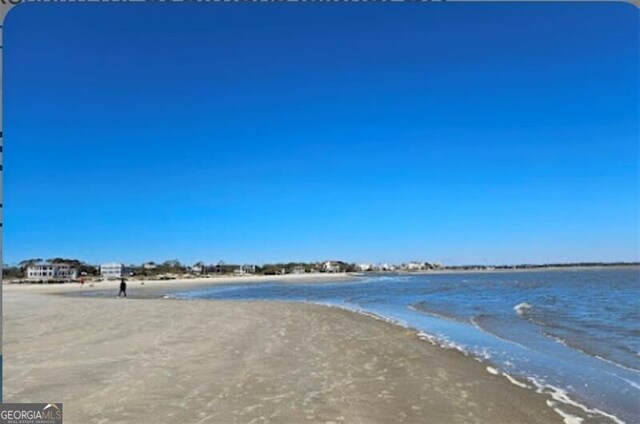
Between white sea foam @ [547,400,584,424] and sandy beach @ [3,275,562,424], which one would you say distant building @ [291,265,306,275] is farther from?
white sea foam @ [547,400,584,424]

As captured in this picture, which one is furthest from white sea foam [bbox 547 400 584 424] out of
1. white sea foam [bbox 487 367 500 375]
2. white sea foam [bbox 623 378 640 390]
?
white sea foam [bbox 623 378 640 390]

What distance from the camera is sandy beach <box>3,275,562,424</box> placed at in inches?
240

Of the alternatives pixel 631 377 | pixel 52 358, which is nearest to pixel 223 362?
pixel 52 358

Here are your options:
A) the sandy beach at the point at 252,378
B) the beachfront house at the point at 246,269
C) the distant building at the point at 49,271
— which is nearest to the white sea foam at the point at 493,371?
the sandy beach at the point at 252,378

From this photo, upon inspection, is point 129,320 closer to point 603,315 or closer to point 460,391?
point 460,391

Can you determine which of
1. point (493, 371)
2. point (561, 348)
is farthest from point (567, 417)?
point (561, 348)

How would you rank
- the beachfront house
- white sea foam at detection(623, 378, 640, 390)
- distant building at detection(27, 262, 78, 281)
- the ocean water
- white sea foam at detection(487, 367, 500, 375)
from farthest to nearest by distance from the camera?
1. the beachfront house
2. distant building at detection(27, 262, 78, 281)
3. white sea foam at detection(487, 367, 500, 375)
4. white sea foam at detection(623, 378, 640, 390)
5. the ocean water

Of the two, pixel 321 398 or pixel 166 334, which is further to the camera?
pixel 166 334

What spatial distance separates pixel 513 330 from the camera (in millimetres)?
16156

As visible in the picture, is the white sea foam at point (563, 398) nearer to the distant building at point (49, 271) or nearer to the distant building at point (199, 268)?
the distant building at point (49, 271)

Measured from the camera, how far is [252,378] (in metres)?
7.94

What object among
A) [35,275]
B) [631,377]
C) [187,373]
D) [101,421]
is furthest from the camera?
[35,275]

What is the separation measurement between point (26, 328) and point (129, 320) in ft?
10.1

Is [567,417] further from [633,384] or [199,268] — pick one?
[199,268]
